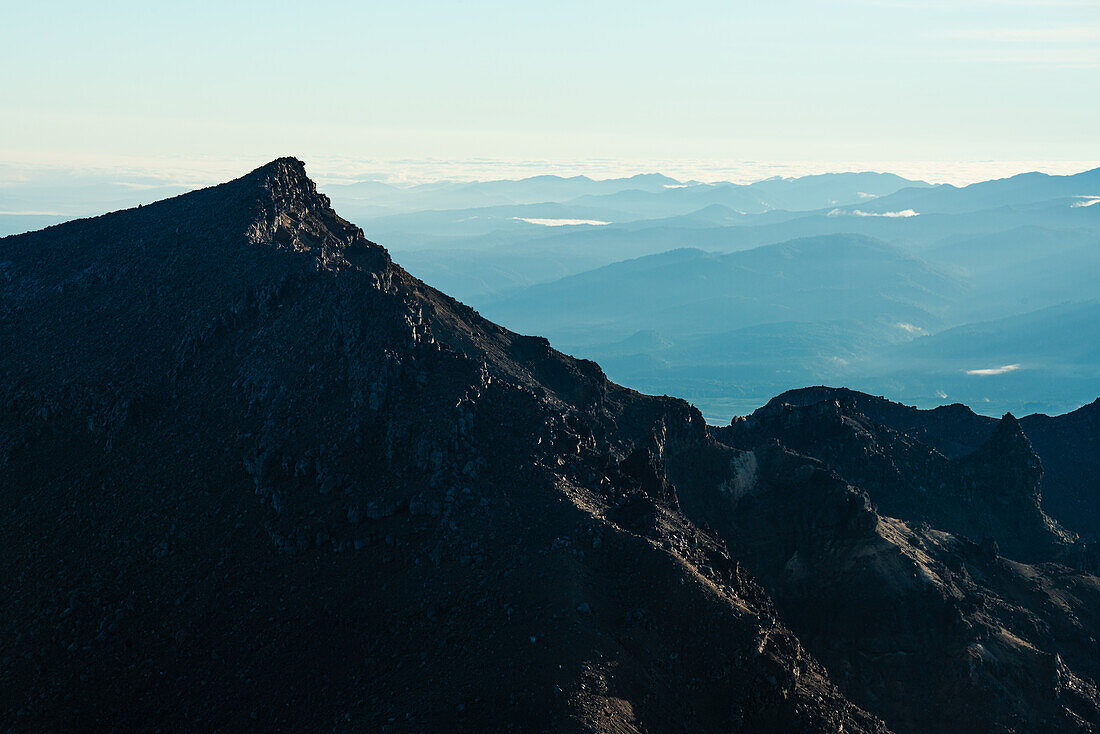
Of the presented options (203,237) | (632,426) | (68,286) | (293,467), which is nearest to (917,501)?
(632,426)

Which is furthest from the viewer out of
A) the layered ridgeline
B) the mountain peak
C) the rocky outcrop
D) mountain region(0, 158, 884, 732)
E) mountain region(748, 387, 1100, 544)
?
mountain region(748, 387, 1100, 544)

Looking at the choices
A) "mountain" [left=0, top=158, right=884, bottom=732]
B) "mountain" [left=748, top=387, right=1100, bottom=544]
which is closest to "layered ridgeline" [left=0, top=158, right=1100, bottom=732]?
"mountain" [left=0, top=158, right=884, bottom=732]

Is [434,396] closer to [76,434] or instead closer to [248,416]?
[248,416]

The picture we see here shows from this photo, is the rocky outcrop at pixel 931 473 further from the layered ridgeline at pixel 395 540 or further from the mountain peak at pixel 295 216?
the mountain peak at pixel 295 216

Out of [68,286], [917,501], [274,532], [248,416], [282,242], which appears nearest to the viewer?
[274,532]

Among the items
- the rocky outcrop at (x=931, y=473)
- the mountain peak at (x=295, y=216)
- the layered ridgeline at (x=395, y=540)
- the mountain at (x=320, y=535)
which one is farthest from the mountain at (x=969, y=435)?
the mountain peak at (x=295, y=216)

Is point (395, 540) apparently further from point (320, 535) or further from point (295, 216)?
point (295, 216)

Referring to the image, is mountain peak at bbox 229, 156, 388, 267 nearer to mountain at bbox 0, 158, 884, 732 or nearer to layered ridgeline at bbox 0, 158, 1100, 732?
layered ridgeline at bbox 0, 158, 1100, 732

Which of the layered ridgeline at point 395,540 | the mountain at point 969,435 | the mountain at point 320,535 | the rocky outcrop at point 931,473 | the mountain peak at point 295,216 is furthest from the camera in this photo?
the mountain at point 969,435
